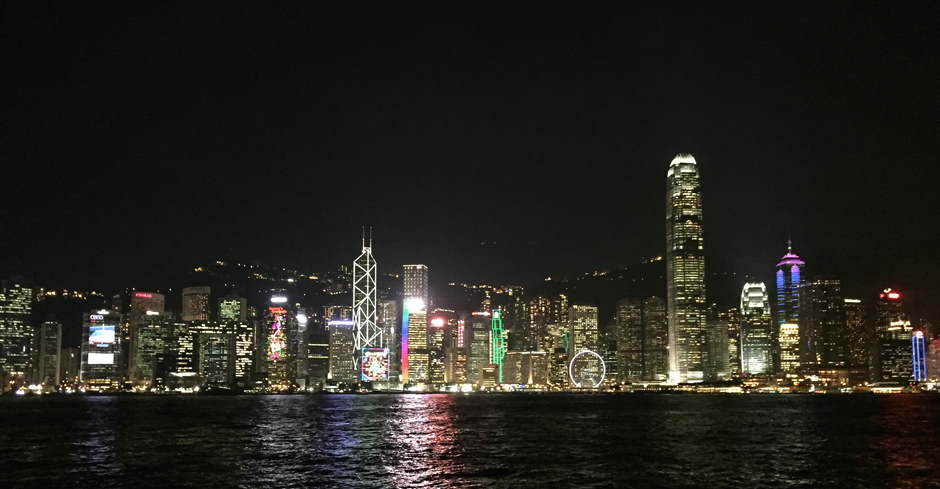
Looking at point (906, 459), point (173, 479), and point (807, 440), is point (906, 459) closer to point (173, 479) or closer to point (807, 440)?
point (807, 440)

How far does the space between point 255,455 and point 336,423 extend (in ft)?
147

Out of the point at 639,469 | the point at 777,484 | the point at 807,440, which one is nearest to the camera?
the point at 777,484

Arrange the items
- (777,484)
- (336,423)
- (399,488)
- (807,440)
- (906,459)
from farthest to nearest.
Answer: (336,423)
(807,440)
(906,459)
(777,484)
(399,488)

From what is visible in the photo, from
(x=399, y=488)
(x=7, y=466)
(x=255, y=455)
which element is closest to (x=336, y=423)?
(x=255, y=455)

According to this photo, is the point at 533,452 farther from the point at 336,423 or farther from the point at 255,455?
the point at 336,423

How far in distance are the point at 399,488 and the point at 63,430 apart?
6412cm

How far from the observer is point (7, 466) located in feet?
191

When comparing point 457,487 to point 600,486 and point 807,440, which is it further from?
point 807,440

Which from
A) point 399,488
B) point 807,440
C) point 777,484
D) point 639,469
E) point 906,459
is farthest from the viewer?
point 807,440

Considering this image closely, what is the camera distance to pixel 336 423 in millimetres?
109812

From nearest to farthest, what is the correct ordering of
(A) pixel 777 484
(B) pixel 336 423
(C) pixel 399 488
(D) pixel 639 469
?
(C) pixel 399 488 → (A) pixel 777 484 → (D) pixel 639 469 → (B) pixel 336 423

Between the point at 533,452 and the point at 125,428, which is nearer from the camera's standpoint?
the point at 533,452

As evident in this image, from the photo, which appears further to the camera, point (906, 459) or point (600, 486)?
point (906, 459)

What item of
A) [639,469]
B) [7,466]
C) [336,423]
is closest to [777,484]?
[639,469]
